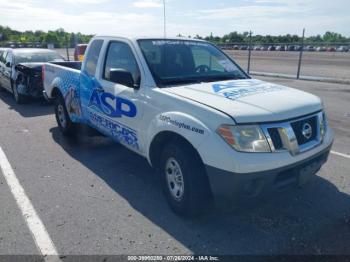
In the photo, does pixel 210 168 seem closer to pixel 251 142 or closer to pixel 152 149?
pixel 251 142

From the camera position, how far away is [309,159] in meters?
3.33

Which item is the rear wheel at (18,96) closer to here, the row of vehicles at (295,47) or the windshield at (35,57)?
the windshield at (35,57)

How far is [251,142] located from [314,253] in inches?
44.9

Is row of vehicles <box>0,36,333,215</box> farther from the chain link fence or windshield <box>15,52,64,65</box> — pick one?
the chain link fence

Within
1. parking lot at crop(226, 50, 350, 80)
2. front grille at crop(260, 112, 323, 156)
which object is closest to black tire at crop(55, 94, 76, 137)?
front grille at crop(260, 112, 323, 156)

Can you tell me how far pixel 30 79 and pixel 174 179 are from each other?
7.31 metres

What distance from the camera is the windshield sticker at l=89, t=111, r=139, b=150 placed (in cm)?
426

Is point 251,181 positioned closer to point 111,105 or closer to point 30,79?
point 111,105

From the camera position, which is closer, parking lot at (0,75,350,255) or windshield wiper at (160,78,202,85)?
parking lot at (0,75,350,255)

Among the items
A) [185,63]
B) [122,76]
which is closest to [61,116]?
[122,76]

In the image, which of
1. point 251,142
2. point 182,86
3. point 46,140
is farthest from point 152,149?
point 46,140

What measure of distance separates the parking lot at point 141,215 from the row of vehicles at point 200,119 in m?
0.37

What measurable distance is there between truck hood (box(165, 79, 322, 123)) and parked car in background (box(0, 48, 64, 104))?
6987mm

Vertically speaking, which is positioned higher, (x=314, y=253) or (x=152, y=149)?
(x=152, y=149)
